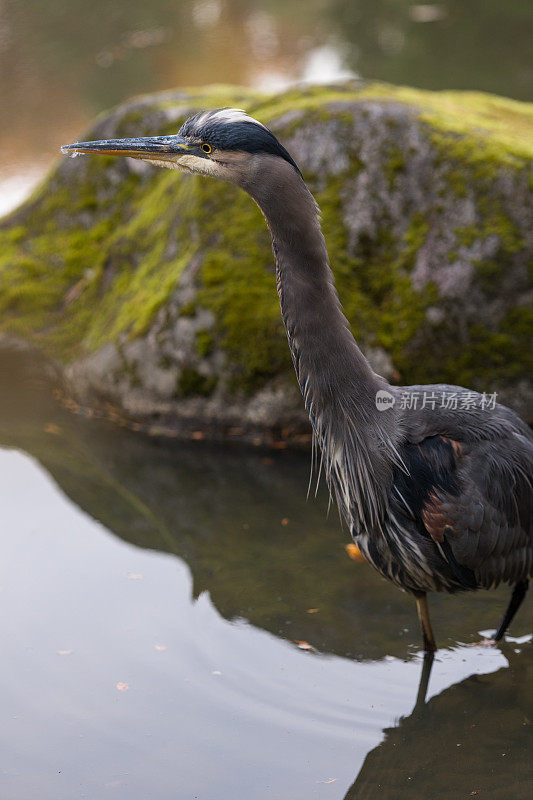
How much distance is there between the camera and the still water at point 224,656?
356 centimetres

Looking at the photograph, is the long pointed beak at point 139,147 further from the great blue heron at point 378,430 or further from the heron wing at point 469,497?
the heron wing at point 469,497

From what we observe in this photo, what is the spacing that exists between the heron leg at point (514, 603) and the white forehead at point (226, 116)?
2.37 metres

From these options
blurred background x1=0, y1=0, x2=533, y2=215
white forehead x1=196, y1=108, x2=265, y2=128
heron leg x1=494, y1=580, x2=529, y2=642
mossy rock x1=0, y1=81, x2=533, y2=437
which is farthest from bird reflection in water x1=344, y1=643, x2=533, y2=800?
blurred background x1=0, y1=0, x2=533, y2=215

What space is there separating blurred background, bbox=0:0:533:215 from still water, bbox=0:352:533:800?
710 centimetres

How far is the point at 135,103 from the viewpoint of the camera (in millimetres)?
8352

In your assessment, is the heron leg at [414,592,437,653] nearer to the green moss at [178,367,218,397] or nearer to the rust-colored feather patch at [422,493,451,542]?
the rust-colored feather patch at [422,493,451,542]

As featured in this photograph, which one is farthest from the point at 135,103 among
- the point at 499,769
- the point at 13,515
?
the point at 499,769

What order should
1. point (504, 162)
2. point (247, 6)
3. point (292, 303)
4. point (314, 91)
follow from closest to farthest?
point (292, 303), point (504, 162), point (314, 91), point (247, 6)

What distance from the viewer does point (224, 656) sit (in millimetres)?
4203

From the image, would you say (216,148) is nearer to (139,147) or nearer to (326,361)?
(139,147)

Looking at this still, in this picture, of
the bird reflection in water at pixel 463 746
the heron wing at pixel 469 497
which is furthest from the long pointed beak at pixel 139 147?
the bird reflection in water at pixel 463 746

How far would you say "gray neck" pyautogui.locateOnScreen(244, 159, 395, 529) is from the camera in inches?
135

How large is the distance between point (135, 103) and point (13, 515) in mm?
4593

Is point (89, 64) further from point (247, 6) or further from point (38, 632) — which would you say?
point (38, 632)
